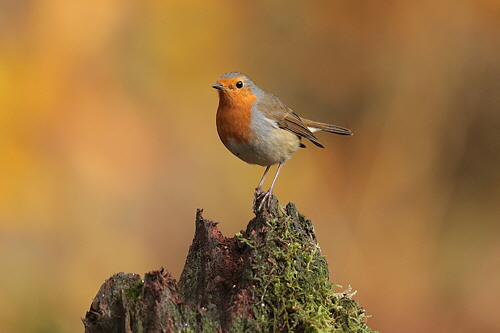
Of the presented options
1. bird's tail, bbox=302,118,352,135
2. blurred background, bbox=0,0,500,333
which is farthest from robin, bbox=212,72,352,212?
blurred background, bbox=0,0,500,333

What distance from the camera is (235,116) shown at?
365 cm

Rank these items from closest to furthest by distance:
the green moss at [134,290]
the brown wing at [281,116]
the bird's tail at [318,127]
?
the green moss at [134,290]
the brown wing at [281,116]
the bird's tail at [318,127]

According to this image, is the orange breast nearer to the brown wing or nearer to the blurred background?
the brown wing

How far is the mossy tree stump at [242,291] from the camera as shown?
7.07ft

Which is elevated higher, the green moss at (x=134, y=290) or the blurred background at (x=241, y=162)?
the blurred background at (x=241, y=162)

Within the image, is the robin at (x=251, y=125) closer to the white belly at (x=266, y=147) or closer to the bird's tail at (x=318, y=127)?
the white belly at (x=266, y=147)

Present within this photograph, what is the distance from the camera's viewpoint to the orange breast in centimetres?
361

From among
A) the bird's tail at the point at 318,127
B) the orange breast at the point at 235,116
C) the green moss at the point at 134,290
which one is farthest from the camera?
the bird's tail at the point at 318,127

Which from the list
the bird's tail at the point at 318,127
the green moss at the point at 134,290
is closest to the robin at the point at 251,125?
the bird's tail at the point at 318,127

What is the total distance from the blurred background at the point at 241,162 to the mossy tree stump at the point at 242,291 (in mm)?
2652

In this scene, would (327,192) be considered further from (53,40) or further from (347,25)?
(53,40)

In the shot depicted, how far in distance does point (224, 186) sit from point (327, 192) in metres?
1.12

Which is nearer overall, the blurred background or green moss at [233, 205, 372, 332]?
green moss at [233, 205, 372, 332]

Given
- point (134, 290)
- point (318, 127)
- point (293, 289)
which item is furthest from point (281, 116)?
point (134, 290)
